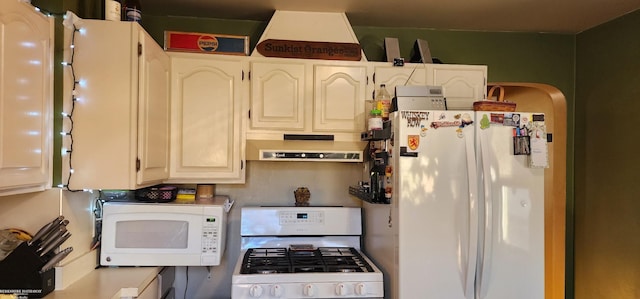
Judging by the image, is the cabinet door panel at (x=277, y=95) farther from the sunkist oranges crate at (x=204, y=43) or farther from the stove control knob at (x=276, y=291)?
the stove control knob at (x=276, y=291)

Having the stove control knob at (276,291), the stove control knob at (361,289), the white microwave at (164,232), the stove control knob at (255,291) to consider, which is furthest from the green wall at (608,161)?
the white microwave at (164,232)

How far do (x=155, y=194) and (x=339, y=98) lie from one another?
128 cm

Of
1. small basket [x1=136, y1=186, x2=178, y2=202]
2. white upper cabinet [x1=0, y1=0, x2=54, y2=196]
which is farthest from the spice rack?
white upper cabinet [x1=0, y1=0, x2=54, y2=196]

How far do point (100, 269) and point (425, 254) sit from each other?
1.75m

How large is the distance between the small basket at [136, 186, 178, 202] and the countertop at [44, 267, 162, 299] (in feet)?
1.32

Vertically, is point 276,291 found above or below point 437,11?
below

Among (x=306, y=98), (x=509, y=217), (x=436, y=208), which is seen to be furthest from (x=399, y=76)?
(x=509, y=217)

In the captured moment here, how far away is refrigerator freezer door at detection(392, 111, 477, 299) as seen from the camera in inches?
77.7

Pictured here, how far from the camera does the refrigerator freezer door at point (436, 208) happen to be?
1974 millimetres

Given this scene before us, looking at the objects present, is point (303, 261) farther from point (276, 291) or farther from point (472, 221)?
point (472, 221)

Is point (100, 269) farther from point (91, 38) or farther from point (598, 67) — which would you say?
point (598, 67)

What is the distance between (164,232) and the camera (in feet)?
7.46

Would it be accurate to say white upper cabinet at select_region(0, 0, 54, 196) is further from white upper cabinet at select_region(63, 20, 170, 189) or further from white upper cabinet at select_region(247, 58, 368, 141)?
white upper cabinet at select_region(247, 58, 368, 141)

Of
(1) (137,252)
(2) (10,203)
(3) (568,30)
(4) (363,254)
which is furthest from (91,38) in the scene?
(3) (568,30)
